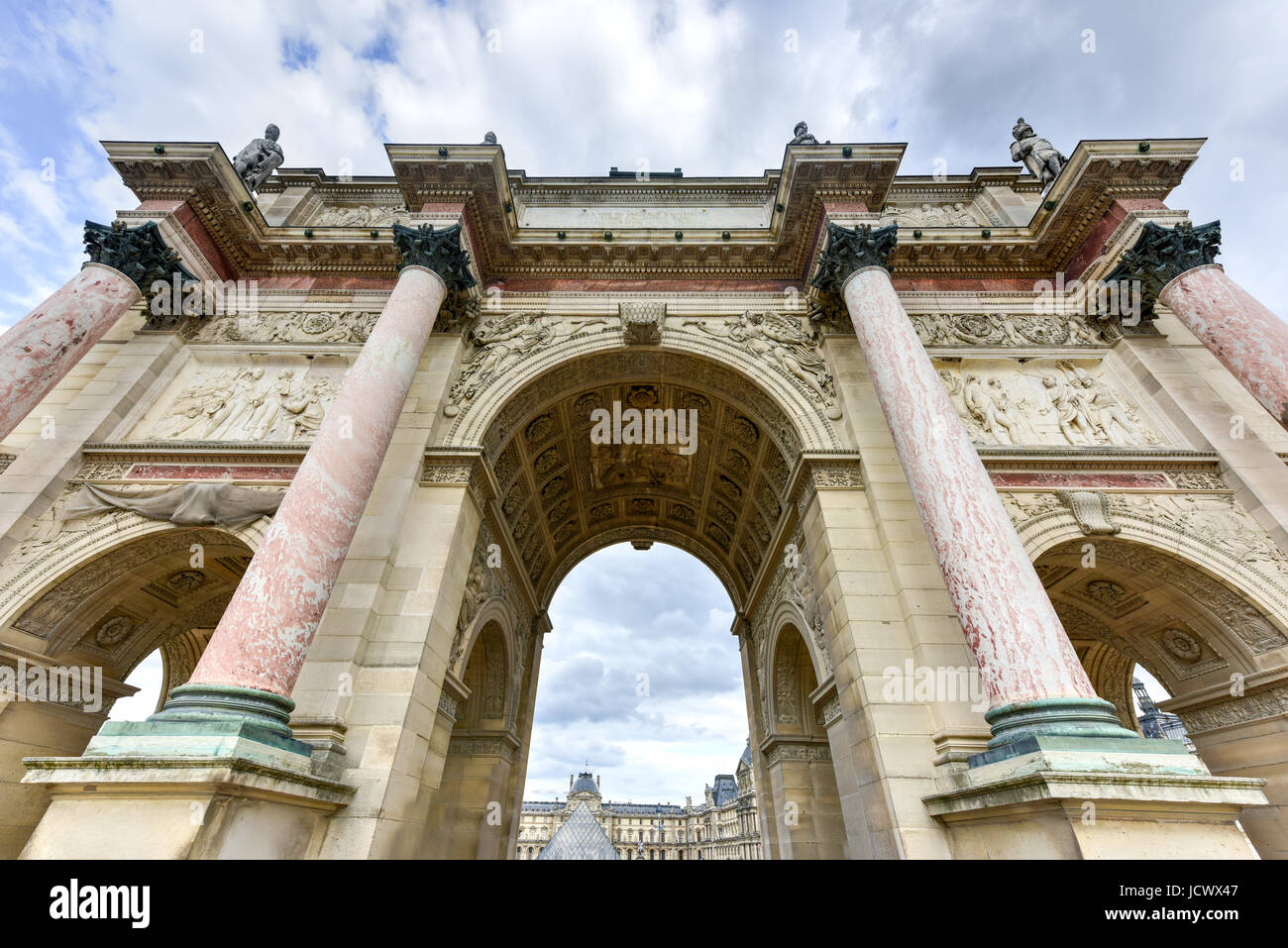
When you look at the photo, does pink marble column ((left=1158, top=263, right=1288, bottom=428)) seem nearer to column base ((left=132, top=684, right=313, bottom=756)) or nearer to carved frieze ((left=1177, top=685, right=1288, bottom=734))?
carved frieze ((left=1177, top=685, right=1288, bottom=734))

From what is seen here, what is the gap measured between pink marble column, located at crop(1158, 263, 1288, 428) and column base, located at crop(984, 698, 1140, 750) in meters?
5.73

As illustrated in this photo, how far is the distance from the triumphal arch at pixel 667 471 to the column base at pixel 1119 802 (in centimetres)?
3

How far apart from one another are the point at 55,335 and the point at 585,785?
62905mm

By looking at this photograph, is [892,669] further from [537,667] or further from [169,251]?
[169,251]

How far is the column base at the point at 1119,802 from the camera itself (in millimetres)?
3717

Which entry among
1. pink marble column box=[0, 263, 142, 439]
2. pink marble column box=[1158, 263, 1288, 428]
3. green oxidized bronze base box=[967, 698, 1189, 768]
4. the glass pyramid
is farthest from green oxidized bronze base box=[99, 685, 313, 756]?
the glass pyramid

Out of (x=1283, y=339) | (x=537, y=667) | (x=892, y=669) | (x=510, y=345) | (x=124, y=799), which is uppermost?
(x=510, y=345)

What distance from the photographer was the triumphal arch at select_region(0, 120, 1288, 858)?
4879mm

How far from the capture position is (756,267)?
11031 millimetres

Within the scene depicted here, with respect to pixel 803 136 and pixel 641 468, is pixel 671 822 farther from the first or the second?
pixel 803 136

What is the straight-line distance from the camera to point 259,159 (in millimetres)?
12336

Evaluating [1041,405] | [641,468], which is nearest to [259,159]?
[641,468]
